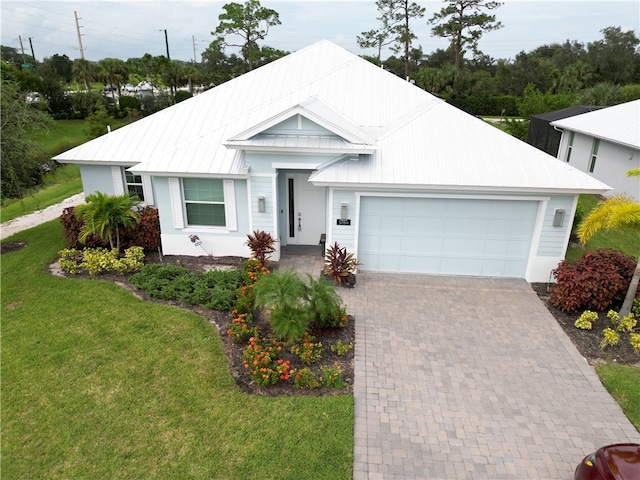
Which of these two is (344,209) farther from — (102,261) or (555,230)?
(102,261)

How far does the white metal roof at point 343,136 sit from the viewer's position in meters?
11.3

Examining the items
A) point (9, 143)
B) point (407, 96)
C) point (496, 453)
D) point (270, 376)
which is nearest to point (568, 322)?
point (496, 453)

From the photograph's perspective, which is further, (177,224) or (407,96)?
(407,96)

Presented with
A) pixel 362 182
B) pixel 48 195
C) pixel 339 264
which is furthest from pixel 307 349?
pixel 48 195

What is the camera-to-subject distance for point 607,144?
1922 centimetres

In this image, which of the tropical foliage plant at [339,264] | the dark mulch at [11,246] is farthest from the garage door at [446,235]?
the dark mulch at [11,246]

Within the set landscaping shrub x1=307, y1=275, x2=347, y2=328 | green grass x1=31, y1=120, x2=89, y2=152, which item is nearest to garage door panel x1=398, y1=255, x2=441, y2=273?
landscaping shrub x1=307, y1=275, x2=347, y2=328

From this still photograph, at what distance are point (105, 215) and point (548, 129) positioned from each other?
2375 centimetres

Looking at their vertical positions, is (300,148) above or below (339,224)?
above

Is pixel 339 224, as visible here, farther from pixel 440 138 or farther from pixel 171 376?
pixel 171 376

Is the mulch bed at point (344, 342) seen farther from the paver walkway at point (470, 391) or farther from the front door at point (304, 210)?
the front door at point (304, 210)

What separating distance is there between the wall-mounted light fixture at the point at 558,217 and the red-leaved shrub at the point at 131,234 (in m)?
11.0

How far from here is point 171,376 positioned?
8.28 m

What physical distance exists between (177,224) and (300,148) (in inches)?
172
